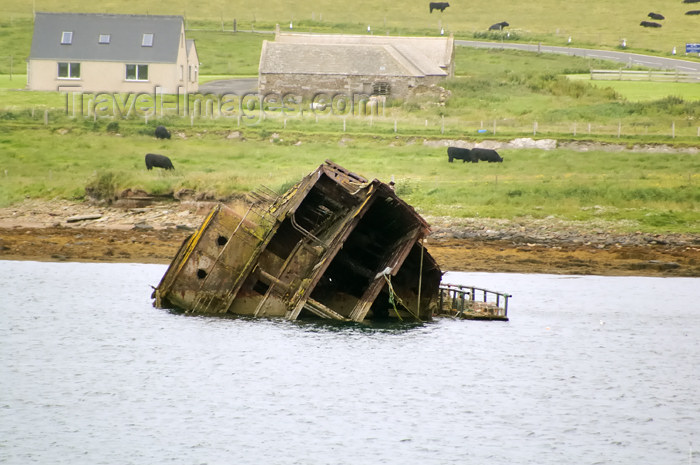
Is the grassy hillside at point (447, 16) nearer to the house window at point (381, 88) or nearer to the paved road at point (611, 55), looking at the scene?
the paved road at point (611, 55)

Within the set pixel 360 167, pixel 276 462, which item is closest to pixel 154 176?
pixel 360 167

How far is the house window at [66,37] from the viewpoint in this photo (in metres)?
81.9

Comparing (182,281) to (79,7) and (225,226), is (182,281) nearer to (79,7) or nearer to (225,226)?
(225,226)

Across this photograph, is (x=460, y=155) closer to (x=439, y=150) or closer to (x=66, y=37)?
(x=439, y=150)

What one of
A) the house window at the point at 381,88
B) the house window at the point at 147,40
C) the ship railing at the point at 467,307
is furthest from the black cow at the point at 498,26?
the ship railing at the point at 467,307

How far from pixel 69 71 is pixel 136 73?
16.1 feet

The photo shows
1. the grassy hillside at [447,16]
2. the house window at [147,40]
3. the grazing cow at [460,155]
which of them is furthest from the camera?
the grassy hillside at [447,16]

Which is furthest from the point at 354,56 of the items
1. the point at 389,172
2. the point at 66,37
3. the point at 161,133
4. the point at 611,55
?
the point at 611,55

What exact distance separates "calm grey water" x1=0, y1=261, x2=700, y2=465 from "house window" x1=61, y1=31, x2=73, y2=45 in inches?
1979

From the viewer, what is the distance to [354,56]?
8012 centimetres

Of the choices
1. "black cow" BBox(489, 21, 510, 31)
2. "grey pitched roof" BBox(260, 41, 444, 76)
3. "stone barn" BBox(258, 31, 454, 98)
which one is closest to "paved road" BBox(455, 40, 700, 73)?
"black cow" BBox(489, 21, 510, 31)

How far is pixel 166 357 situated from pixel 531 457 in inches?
410

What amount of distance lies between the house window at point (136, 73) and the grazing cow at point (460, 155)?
3501 cm

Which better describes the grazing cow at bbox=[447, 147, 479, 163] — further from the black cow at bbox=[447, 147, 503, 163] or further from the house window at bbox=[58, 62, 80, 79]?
the house window at bbox=[58, 62, 80, 79]
